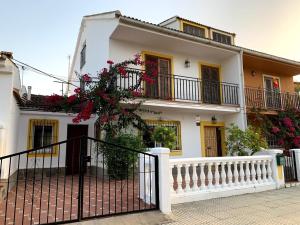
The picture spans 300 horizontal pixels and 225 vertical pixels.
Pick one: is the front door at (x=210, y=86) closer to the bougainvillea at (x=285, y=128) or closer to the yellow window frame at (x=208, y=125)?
the yellow window frame at (x=208, y=125)

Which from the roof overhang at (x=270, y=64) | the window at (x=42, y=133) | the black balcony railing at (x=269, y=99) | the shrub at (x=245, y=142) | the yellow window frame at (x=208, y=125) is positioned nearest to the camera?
the shrub at (x=245, y=142)

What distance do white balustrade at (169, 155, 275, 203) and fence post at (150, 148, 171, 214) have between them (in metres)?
0.67

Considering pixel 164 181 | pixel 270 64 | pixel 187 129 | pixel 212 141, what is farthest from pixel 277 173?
pixel 270 64

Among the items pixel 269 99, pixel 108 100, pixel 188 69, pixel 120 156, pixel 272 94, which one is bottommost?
pixel 120 156

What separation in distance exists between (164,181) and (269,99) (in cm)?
1272

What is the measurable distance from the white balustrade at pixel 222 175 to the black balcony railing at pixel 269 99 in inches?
249

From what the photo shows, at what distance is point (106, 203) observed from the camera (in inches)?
234

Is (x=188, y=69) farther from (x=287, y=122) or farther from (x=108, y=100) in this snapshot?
(x=287, y=122)

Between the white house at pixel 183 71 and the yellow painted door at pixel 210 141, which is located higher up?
the white house at pixel 183 71

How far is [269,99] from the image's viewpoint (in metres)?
15.4

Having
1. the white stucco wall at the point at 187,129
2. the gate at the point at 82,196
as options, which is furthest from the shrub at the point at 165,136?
the white stucco wall at the point at 187,129

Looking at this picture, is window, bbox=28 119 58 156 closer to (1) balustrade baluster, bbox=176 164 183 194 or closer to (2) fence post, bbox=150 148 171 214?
(1) balustrade baluster, bbox=176 164 183 194

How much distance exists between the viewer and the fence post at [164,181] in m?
5.38

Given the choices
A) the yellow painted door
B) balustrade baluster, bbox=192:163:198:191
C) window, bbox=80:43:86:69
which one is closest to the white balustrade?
balustrade baluster, bbox=192:163:198:191
